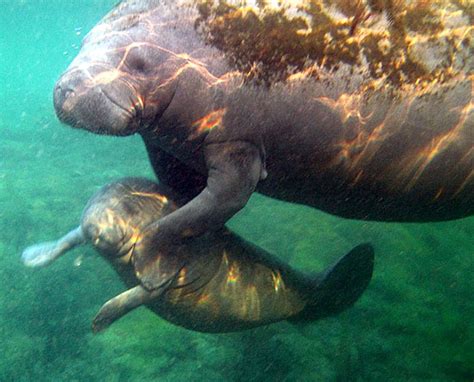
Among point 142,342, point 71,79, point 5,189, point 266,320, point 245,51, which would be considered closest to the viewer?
point 71,79

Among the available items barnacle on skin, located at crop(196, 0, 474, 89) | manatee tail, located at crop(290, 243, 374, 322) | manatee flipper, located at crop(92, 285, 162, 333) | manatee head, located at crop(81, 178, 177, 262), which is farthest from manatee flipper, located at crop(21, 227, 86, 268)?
barnacle on skin, located at crop(196, 0, 474, 89)

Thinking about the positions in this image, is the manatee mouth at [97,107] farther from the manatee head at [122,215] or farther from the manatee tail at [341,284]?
the manatee tail at [341,284]

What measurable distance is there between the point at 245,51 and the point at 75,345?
17.7 ft

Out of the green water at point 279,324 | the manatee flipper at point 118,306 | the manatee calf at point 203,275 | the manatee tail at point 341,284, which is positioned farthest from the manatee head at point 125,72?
the green water at point 279,324

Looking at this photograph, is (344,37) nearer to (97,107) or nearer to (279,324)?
(97,107)

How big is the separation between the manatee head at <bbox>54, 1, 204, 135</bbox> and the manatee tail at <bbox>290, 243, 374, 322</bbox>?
118 inches

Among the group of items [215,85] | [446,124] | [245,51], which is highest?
[245,51]

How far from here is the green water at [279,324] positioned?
586 centimetres

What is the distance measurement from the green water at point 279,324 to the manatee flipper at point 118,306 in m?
2.08

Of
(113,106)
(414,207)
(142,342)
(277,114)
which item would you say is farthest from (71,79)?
(142,342)

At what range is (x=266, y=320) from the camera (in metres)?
5.37

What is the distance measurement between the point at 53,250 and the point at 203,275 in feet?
6.80

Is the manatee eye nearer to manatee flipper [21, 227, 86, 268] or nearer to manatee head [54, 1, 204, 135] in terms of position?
manatee head [54, 1, 204, 135]

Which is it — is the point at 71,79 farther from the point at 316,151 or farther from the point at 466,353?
the point at 466,353
